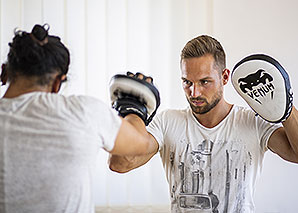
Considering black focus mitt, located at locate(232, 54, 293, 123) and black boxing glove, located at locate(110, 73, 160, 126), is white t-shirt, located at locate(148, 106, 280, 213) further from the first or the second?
black boxing glove, located at locate(110, 73, 160, 126)

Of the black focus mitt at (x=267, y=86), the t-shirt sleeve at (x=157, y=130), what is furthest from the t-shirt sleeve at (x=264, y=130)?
the t-shirt sleeve at (x=157, y=130)

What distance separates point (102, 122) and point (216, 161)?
754 mm

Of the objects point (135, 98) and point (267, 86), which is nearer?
point (135, 98)

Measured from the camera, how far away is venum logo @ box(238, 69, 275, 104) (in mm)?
1561

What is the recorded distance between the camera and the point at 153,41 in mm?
2412

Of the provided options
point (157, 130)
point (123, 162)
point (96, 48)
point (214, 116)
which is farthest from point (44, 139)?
point (96, 48)

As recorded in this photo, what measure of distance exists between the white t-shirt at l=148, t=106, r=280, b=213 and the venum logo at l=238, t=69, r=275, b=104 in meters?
0.18

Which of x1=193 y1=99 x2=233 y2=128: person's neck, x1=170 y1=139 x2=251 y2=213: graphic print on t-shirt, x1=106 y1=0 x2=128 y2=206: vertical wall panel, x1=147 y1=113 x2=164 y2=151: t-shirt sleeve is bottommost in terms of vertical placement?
x1=170 y1=139 x2=251 y2=213: graphic print on t-shirt

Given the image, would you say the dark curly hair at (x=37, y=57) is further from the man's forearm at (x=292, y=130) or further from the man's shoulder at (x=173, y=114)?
the man's forearm at (x=292, y=130)

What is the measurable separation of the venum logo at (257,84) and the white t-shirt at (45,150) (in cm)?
75

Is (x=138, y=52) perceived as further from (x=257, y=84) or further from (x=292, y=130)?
(x=292, y=130)

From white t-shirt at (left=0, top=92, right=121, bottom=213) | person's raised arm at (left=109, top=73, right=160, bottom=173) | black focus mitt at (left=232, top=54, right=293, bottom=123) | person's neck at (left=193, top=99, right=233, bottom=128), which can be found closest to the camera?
white t-shirt at (left=0, top=92, right=121, bottom=213)

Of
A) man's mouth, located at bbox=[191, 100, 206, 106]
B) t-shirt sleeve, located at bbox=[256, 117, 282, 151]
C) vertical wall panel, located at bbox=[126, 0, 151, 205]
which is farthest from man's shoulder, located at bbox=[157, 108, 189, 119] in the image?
vertical wall panel, located at bbox=[126, 0, 151, 205]

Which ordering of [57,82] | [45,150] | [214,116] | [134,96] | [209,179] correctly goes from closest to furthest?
[45,150] < [57,82] < [134,96] < [209,179] < [214,116]
